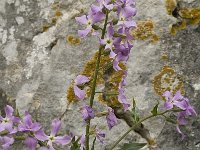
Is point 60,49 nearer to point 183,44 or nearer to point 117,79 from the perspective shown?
point 117,79

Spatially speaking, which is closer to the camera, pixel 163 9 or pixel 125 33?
pixel 125 33

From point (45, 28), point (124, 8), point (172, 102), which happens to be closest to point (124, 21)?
point (124, 8)

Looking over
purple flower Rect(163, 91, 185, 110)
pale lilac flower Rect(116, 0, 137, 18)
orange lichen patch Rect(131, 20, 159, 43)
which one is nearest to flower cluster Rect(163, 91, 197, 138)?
purple flower Rect(163, 91, 185, 110)

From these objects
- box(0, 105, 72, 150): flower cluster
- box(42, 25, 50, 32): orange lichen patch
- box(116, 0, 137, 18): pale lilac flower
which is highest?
box(116, 0, 137, 18): pale lilac flower

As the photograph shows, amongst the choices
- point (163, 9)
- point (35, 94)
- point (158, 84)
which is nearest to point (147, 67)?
point (158, 84)

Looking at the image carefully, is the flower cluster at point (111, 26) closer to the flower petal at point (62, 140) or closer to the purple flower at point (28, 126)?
the flower petal at point (62, 140)

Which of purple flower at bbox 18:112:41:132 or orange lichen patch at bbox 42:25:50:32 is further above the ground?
orange lichen patch at bbox 42:25:50:32

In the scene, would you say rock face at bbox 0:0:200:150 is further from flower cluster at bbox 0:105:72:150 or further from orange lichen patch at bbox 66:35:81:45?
flower cluster at bbox 0:105:72:150
